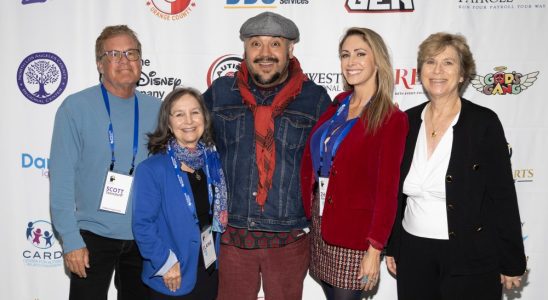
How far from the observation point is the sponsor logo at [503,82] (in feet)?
10.6

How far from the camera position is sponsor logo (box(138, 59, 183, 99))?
130 inches

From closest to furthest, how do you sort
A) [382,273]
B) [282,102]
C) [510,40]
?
[282,102]
[510,40]
[382,273]

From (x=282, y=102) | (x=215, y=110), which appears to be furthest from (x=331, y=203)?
(x=215, y=110)

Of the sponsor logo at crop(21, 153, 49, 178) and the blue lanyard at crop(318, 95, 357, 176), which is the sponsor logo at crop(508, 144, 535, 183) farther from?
the sponsor logo at crop(21, 153, 49, 178)

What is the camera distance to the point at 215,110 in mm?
2486

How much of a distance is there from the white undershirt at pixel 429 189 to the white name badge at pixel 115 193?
148 centimetres

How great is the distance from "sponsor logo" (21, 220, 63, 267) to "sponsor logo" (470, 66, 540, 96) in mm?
3476

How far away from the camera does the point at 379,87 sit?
7.00 ft

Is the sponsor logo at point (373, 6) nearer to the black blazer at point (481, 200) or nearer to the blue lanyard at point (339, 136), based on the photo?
the blue lanyard at point (339, 136)

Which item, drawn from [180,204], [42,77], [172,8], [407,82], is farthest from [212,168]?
[42,77]

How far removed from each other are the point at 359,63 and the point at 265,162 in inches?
28.2

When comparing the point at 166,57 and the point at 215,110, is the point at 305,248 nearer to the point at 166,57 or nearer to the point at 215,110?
the point at 215,110

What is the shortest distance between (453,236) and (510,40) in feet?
6.22

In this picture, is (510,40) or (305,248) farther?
(510,40)
